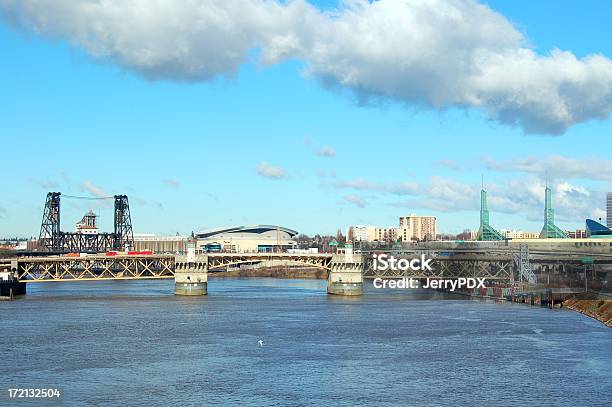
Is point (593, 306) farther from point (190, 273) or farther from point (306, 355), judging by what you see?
point (190, 273)

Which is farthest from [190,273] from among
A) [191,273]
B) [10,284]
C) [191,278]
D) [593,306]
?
[593,306]

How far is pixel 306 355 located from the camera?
77438 millimetres

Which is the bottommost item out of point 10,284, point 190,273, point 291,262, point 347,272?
point 10,284

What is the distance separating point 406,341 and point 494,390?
25649 millimetres

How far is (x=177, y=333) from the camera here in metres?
92.6

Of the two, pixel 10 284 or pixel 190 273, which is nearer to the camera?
pixel 10 284

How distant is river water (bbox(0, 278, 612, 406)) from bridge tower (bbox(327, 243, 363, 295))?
2417 cm

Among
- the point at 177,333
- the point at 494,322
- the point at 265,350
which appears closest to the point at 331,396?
the point at 265,350

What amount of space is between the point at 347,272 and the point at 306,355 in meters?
73.9

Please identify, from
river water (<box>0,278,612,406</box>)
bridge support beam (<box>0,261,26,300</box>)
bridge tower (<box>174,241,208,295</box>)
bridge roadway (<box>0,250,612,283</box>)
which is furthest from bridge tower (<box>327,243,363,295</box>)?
bridge support beam (<box>0,261,26,300</box>)

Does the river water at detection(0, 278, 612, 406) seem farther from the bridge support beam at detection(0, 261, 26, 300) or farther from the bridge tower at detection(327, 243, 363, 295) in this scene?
the bridge tower at detection(327, 243, 363, 295)

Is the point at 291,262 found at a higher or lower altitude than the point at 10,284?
higher

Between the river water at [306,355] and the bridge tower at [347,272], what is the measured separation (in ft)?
79.3

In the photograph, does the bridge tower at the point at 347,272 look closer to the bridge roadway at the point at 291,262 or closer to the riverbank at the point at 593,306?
the bridge roadway at the point at 291,262
